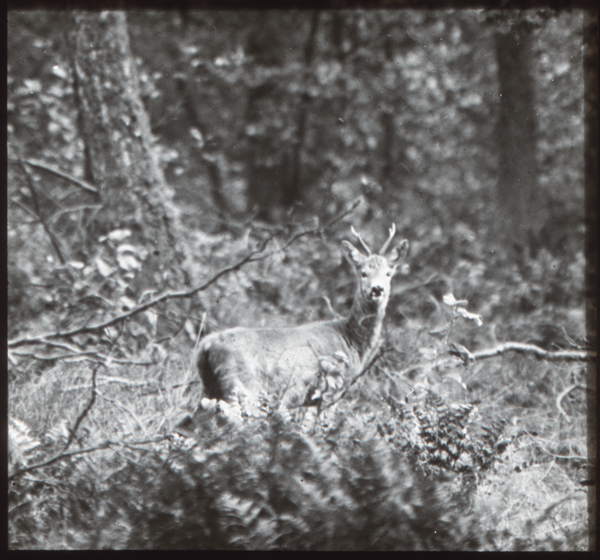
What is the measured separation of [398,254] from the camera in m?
3.57

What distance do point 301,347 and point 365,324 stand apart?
489 millimetres

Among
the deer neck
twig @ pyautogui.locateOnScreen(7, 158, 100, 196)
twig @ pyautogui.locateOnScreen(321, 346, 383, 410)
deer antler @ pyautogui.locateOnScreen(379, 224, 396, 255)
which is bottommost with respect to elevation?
twig @ pyautogui.locateOnScreen(321, 346, 383, 410)

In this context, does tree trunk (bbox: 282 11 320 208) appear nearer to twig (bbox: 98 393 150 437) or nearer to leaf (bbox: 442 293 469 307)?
leaf (bbox: 442 293 469 307)

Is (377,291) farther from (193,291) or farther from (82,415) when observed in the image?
(82,415)

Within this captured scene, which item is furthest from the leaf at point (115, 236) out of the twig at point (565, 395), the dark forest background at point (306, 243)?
the twig at point (565, 395)

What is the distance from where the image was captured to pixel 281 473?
349 centimetres

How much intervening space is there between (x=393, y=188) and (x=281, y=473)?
7.15ft

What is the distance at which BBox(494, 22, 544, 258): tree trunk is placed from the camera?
11.7 ft

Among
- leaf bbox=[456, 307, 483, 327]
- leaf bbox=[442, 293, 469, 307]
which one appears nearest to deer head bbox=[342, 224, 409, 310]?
leaf bbox=[442, 293, 469, 307]

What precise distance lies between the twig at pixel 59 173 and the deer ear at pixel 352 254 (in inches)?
71.9

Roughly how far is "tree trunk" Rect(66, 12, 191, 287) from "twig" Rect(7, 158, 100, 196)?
6 cm

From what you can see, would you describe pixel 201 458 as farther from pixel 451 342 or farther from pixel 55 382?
pixel 451 342

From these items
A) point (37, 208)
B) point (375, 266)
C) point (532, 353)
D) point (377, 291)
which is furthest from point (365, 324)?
point (37, 208)

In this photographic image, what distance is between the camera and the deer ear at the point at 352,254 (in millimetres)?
3578
